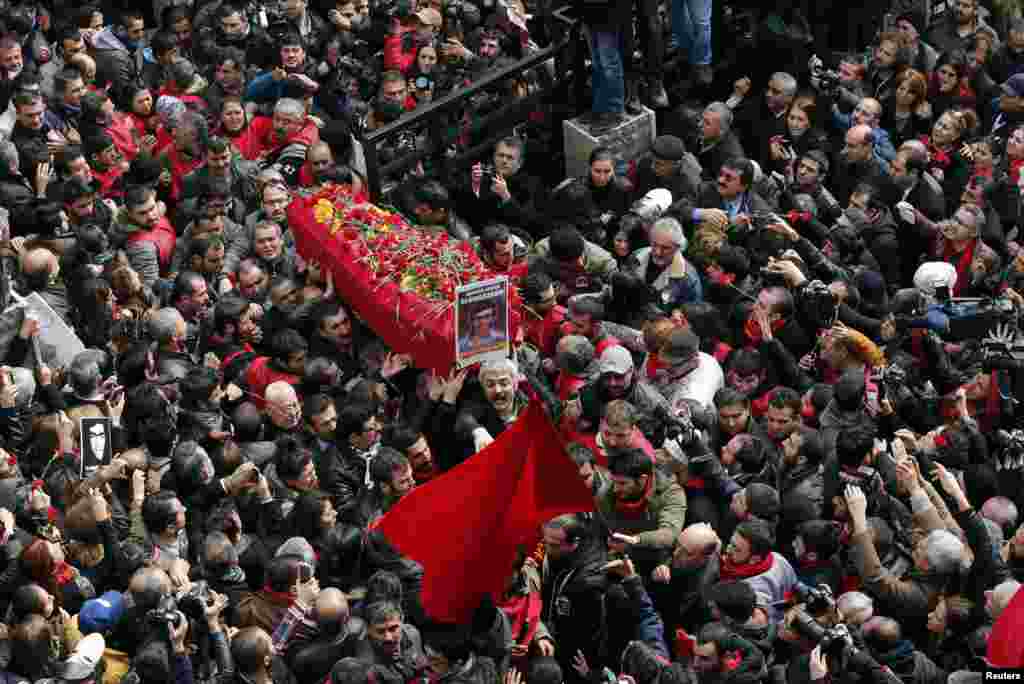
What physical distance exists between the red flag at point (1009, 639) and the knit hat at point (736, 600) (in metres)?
1.20

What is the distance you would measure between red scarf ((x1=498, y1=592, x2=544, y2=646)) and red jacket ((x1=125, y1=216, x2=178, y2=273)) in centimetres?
446

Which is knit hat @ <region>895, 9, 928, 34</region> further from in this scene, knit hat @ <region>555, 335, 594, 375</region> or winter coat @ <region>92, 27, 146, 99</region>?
winter coat @ <region>92, 27, 146, 99</region>

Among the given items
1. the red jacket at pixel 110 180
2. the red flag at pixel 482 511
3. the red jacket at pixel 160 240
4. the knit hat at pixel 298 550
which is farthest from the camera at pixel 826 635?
the red jacket at pixel 110 180

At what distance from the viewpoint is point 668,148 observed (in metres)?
13.0

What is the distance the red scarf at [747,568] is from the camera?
959 cm

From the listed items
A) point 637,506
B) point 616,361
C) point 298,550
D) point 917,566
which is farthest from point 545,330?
point 917,566

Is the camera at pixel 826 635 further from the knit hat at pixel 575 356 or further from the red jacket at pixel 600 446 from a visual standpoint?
the knit hat at pixel 575 356

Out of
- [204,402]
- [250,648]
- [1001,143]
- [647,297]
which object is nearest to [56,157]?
[204,402]

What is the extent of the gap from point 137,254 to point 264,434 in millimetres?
2179

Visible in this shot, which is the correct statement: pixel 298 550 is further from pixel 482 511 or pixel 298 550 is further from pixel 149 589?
pixel 482 511

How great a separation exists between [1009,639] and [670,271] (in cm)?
421

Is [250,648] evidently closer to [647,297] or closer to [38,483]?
[38,483]

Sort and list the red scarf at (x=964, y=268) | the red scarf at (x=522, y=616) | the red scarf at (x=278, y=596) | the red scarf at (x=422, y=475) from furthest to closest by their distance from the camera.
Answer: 1. the red scarf at (x=964, y=268)
2. the red scarf at (x=422, y=475)
3. the red scarf at (x=278, y=596)
4. the red scarf at (x=522, y=616)

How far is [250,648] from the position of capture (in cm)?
918
